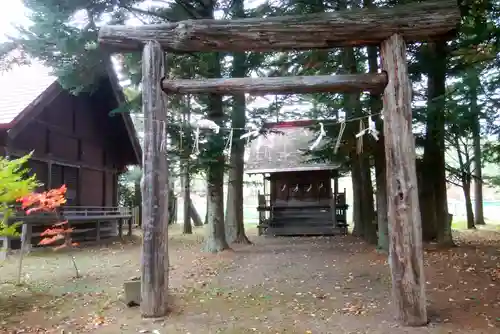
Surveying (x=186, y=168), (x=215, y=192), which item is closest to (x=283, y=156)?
(x=215, y=192)

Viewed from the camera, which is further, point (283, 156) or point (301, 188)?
point (301, 188)

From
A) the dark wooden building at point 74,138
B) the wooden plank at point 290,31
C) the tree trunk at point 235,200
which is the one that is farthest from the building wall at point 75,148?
the wooden plank at point 290,31

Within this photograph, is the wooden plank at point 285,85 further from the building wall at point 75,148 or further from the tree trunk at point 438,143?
the building wall at point 75,148

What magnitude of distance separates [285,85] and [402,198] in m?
2.48

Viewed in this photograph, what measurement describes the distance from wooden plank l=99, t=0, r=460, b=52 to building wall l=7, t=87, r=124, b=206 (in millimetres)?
8456

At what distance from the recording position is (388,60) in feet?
21.4

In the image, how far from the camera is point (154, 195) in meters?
6.61

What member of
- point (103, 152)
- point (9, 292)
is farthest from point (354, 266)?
point (103, 152)

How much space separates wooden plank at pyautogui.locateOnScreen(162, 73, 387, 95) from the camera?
6641 millimetres

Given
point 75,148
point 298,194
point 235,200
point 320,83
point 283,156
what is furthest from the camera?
point 298,194

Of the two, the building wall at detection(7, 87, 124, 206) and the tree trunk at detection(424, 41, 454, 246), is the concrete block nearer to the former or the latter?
the tree trunk at detection(424, 41, 454, 246)

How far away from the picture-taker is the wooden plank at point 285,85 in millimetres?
6641

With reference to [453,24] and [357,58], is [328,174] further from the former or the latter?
[453,24]

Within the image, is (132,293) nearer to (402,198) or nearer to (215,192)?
(402,198)
